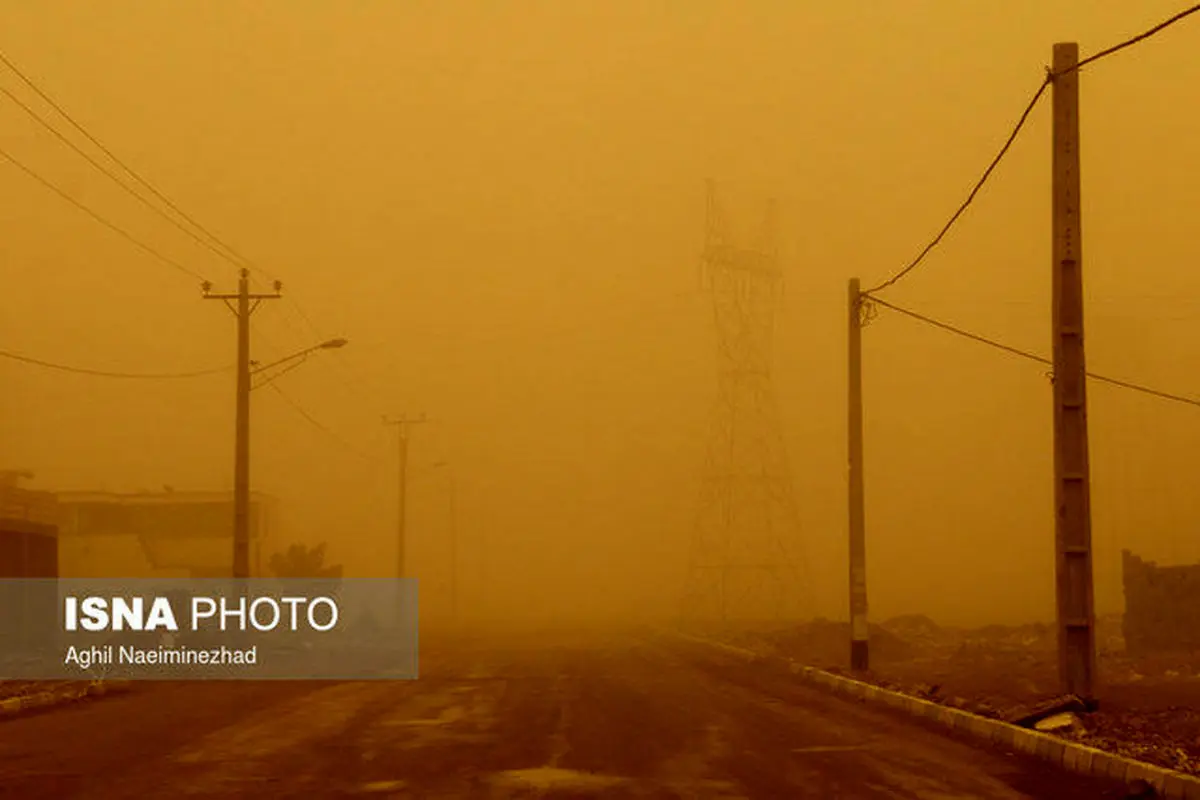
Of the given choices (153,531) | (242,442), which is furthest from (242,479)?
(153,531)

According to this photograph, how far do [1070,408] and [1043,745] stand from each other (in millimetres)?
5337

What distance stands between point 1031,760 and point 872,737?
2.74m

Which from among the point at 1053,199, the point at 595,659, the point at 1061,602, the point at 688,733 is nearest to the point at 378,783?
the point at 688,733

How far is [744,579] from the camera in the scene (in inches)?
2810

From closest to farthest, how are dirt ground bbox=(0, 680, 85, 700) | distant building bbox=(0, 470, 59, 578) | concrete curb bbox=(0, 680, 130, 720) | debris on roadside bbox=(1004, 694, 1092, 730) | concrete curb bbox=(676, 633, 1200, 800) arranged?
concrete curb bbox=(676, 633, 1200, 800)
debris on roadside bbox=(1004, 694, 1092, 730)
concrete curb bbox=(0, 680, 130, 720)
dirt ground bbox=(0, 680, 85, 700)
distant building bbox=(0, 470, 59, 578)

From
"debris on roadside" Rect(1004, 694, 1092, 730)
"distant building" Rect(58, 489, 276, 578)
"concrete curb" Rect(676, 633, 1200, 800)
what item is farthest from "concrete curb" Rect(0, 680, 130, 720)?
"distant building" Rect(58, 489, 276, 578)

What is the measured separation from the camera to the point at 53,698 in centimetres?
2855

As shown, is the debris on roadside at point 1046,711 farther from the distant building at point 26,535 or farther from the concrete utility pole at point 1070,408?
the distant building at point 26,535

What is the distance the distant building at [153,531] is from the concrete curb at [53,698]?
58210 mm

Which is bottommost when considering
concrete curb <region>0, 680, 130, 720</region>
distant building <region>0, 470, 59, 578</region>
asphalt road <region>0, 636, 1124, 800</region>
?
concrete curb <region>0, 680, 130, 720</region>

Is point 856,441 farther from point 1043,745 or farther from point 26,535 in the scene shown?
point 26,535

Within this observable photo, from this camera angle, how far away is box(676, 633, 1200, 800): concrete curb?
13.9 meters

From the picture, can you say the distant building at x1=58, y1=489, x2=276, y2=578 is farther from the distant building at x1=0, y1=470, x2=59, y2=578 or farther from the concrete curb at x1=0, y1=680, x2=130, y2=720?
the concrete curb at x1=0, y1=680, x2=130, y2=720

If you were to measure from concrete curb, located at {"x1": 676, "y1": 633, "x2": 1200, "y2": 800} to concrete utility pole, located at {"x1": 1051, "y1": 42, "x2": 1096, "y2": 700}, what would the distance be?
161cm
